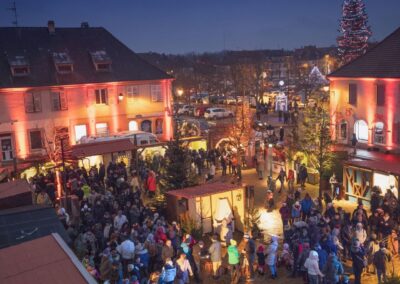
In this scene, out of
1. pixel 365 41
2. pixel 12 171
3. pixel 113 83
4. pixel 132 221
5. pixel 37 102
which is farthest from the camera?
pixel 365 41

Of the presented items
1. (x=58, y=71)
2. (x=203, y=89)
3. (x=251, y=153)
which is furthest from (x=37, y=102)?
(x=203, y=89)

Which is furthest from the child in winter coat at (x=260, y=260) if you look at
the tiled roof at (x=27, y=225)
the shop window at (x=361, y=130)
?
the shop window at (x=361, y=130)

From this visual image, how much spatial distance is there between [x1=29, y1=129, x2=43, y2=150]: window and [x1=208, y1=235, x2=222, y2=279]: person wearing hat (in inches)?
869

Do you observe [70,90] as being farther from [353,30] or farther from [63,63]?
[353,30]

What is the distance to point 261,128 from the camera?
42.4 m

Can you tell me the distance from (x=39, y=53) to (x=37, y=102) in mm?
4152

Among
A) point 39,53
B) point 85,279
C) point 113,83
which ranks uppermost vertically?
point 39,53

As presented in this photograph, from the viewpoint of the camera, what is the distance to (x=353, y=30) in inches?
1993

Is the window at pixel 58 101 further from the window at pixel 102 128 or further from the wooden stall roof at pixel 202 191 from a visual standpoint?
the wooden stall roof at pixel 202 191

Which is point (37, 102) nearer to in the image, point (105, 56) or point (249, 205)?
point (105, 56)

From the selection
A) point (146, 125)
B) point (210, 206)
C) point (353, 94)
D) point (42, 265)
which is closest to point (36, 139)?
point (146, 125)

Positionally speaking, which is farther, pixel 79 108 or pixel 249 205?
pixel 79 108

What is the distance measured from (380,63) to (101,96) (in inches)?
760

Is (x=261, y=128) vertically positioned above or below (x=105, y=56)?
below
